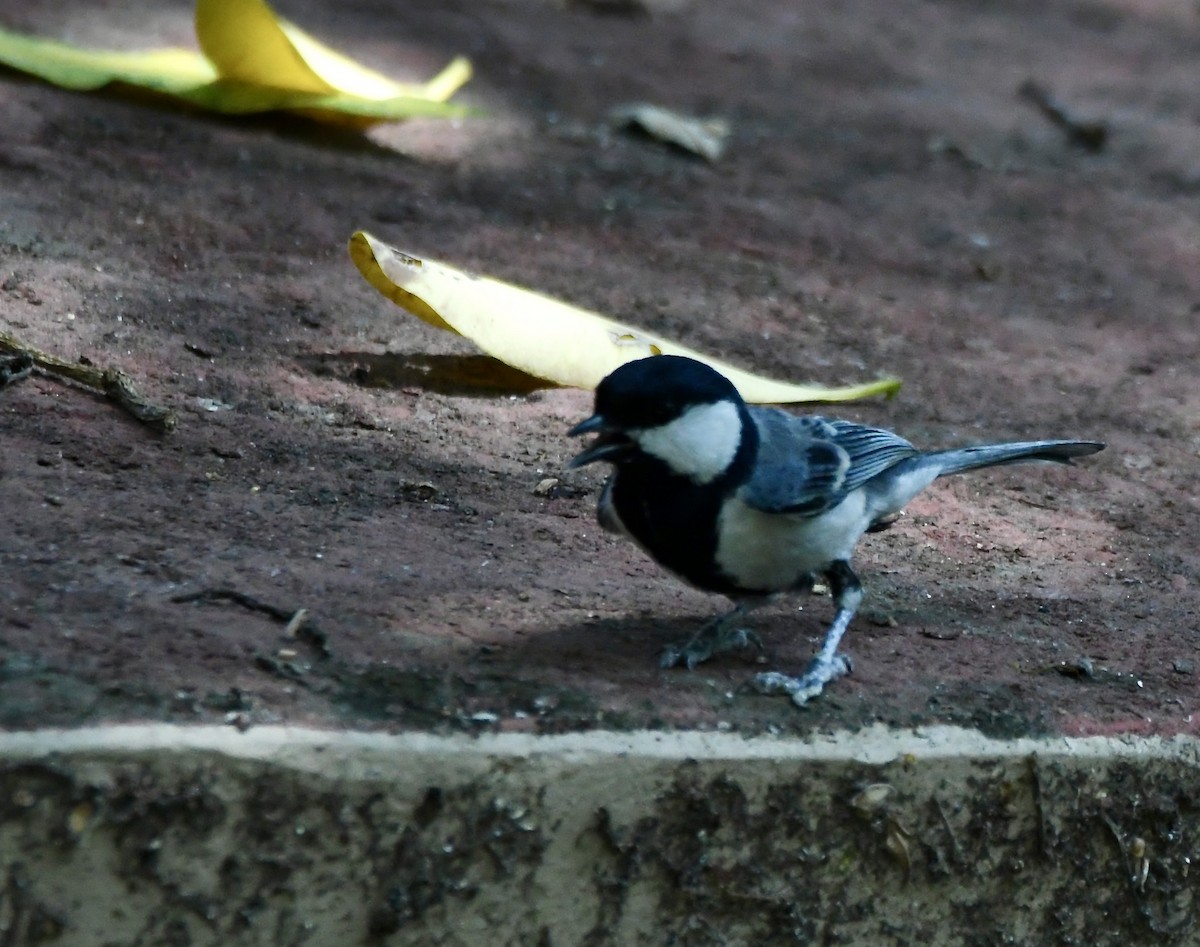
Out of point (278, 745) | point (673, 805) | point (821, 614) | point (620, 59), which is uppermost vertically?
point (278, 745)

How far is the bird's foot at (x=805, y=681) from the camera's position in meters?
2.50

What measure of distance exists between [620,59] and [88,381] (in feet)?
14.7

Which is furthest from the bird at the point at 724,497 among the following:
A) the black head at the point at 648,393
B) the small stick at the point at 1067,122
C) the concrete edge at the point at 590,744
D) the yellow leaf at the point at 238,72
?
the small stick at the point at 1067,122

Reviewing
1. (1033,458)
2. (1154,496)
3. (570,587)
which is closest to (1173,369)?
(1154,496)

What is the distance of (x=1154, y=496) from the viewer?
3742 millimetres

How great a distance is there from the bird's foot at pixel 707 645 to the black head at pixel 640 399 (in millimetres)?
345

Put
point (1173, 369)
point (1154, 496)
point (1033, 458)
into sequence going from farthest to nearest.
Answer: point (1173, 369) → point (1154, 496) → point (1033, 458)

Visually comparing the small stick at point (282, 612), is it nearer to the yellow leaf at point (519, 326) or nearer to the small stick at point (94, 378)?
the small stick at point (94, 378)

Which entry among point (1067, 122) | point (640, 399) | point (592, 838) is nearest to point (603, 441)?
point (640, 399)

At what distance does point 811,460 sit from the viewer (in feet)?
9.14

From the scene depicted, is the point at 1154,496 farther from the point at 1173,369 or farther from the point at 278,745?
the point at 278,745

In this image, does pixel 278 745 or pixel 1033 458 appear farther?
pixel 1033 458

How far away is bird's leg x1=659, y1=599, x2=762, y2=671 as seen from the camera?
2.61 m

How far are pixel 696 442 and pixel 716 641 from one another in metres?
0.36
